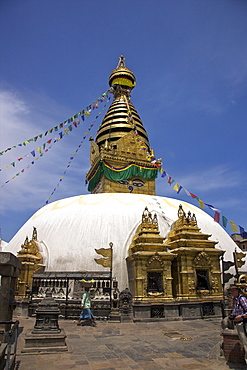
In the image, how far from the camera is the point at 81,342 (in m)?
7.85

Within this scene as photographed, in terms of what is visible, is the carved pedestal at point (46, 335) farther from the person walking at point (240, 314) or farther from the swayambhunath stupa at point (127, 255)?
the person walking at point (240, 314)

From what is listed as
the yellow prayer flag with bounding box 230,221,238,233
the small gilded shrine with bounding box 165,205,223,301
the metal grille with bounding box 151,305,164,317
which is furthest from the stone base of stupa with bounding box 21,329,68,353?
the yellow prayer flag with bounding box 230,221,238,233

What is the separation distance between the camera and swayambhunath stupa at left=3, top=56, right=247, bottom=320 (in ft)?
43.0

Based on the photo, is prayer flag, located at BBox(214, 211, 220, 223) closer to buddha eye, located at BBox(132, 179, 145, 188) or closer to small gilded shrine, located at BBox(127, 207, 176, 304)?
small gilded shrine, located at BBox(127, 207, 176, 304)

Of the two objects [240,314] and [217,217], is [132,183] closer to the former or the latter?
[217,217]

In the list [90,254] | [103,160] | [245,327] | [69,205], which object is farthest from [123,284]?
[103,160]

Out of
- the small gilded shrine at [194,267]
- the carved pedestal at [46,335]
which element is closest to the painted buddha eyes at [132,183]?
the small gilded shrine at [194,267]

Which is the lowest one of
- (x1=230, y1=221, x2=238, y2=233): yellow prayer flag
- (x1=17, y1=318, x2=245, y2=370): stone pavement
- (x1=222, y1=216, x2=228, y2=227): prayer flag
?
(x1=17, y1=318, x2=245, y2=370): stone pavement

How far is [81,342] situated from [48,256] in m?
8.50

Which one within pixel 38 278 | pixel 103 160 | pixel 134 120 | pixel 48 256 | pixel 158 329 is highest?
pixel 134 120

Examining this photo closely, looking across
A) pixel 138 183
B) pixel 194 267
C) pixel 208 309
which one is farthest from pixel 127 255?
pixel 138 183

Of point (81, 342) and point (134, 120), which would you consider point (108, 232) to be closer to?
point (81, 342)

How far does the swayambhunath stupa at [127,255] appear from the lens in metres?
13.1

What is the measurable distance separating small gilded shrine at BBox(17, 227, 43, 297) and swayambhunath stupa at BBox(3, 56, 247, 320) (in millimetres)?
51
